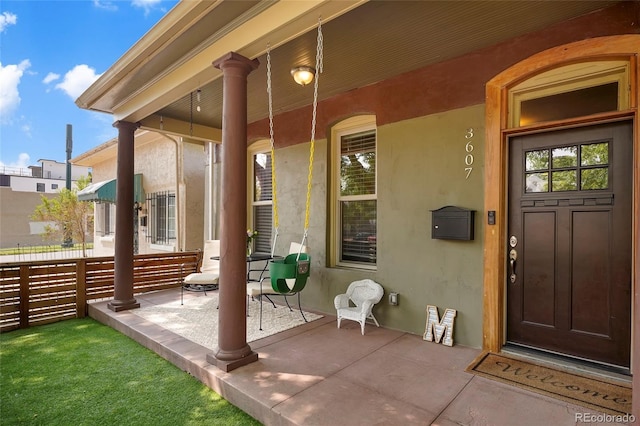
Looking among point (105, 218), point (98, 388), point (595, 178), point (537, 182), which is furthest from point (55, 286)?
point (105, 218)

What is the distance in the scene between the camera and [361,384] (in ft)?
8.29

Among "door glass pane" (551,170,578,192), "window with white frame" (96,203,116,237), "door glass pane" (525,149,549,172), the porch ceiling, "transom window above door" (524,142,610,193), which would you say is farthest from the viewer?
"window with white frame" (96,203,116,237)

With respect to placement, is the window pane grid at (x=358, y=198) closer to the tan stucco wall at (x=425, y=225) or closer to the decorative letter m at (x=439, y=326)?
the tan stucco wall at (x=425, y=225)

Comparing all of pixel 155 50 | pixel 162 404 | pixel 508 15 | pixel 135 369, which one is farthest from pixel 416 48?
pixel 135 369

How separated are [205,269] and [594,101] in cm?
552

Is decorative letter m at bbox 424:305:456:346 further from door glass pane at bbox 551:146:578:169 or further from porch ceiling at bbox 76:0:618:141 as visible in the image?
porch ceiling at bbox 76:0:618:141

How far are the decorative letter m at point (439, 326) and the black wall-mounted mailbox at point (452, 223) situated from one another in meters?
0.78

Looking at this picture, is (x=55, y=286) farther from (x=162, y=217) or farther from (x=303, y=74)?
(x=303, y=74)

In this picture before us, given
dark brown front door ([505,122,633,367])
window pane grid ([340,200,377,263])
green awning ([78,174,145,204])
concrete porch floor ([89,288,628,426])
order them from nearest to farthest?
1. concrete porch floor ([89,288,628,426])
2. dark brown front door ([505,122,633,367])
3. window pane grid ([340,200,377,263])
4. green awning ([78,174,145,204])

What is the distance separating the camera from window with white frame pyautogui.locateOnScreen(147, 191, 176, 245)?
825cm

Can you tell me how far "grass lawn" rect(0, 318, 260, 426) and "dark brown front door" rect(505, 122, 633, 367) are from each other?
271cm

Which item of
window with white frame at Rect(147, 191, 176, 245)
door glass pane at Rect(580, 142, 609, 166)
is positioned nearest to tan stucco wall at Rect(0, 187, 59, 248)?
window with white frame at Rect(147, 191, 176, 245)

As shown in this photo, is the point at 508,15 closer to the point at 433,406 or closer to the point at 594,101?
the point at 594,101

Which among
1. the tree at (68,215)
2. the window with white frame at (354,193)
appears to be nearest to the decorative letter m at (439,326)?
the window with white frame at (354,193)
